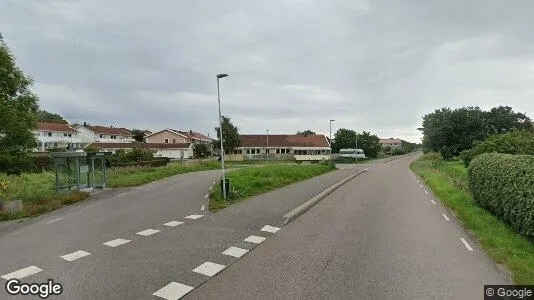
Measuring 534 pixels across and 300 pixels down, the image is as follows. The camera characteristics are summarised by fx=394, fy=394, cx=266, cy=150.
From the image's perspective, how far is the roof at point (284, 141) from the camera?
8694 cm

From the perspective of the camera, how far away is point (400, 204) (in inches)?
695

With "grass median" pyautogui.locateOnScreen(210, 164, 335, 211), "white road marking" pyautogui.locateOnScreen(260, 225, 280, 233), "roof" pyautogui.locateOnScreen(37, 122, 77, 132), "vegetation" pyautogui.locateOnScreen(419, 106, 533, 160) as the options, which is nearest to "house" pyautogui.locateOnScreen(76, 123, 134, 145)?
"roof" pyautogui.locateOnScreen(37, 122, 77, 132)

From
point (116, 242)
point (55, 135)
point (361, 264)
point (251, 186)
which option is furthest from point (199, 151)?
point (361, 264)

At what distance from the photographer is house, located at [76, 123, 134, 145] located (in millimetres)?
96963

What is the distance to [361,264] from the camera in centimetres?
823

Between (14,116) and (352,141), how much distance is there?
85.1m

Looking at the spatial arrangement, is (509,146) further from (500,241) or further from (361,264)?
(361,264)

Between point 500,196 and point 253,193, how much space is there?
1193 cm

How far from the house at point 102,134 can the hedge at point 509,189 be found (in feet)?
310

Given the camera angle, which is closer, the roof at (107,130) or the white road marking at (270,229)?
the white road marking at (270,229)


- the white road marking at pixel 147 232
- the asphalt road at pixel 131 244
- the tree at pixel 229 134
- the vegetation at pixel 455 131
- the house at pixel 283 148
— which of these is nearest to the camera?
the asphalt road at pixel 131 244

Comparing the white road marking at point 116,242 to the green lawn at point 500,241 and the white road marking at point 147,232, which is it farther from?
the green lawn at point 500,241

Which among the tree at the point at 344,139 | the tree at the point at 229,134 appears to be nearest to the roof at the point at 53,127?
the tree at the point at 229,134

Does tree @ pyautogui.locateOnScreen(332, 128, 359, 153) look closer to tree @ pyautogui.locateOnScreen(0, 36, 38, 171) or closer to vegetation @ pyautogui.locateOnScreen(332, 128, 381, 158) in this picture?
vegetation @ pyautogui.locateOnScreen(332, 128, 381, 158)
